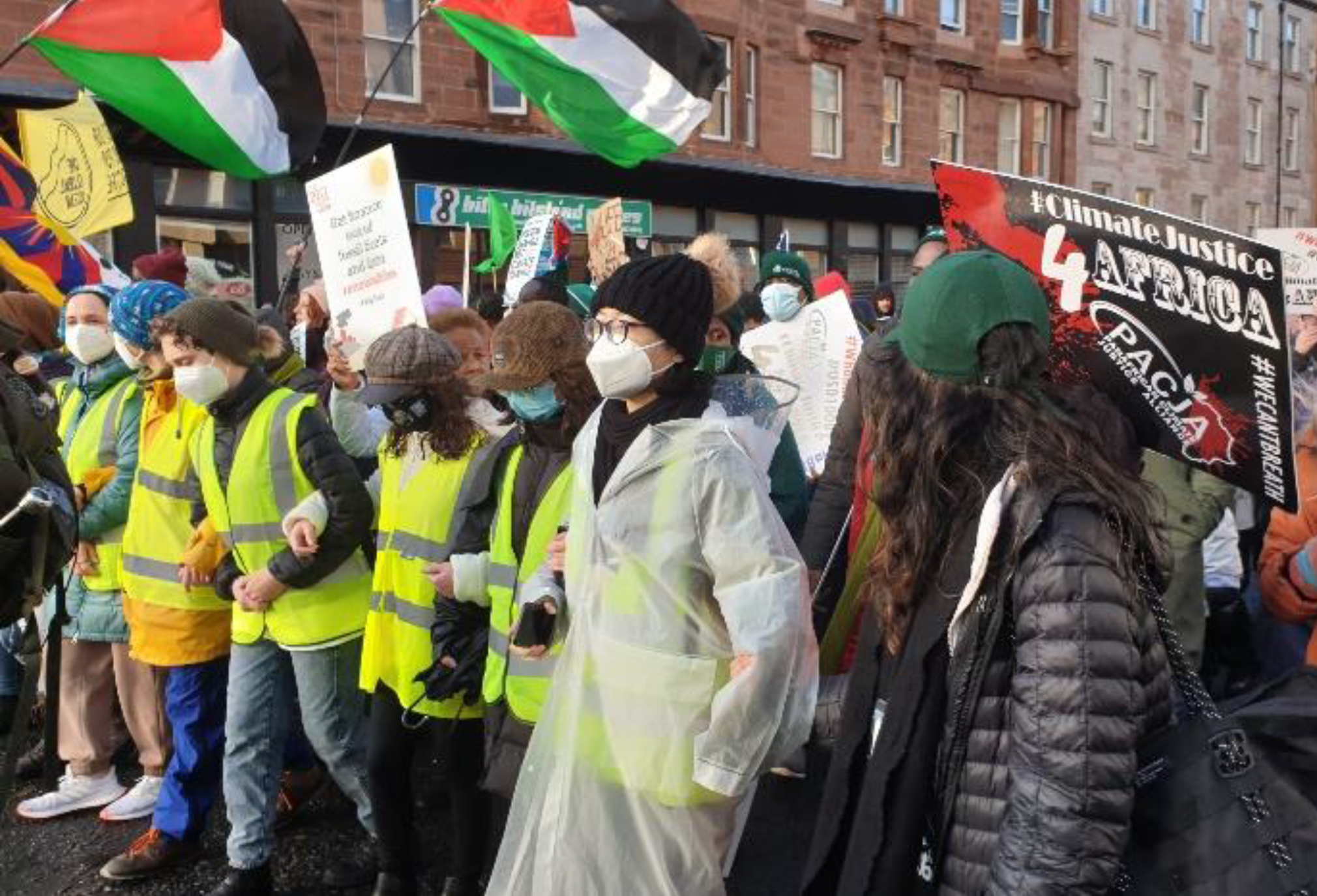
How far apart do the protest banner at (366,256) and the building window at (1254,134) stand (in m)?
34.7

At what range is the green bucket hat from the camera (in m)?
1.82

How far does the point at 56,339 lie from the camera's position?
5840 millimetres

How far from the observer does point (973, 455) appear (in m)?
1.86

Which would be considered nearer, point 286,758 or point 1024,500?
point 1024,500

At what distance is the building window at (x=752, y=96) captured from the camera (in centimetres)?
2012

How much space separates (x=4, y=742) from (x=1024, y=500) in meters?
5.03

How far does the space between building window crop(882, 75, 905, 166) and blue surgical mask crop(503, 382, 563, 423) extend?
2096cm

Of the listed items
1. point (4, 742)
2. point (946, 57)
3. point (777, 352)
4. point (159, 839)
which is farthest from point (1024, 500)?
point (946, 57)

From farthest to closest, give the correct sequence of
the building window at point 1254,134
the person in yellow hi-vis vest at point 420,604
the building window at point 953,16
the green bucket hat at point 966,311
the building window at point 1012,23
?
1. the building window at point 1254,134
2. the building window at point 1012,23
3. the building window at point 953,16
4. the person in yellow hi-vis vest at point 420,604
5. the green bucket hat at point 966,311

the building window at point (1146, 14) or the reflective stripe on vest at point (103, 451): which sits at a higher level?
the building window at point (1146, 14)

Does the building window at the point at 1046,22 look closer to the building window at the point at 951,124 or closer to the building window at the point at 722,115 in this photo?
the building window at the point at 951,124

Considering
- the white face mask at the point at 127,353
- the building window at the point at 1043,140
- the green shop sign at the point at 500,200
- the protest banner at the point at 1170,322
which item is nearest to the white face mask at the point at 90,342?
the white face mask at the point at 127,353

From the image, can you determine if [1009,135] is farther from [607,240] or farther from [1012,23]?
[607,240]

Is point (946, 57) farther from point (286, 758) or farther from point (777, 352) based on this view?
point (286, 758)
